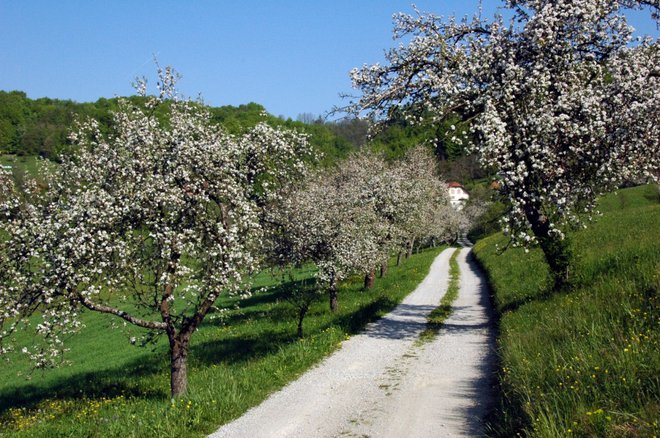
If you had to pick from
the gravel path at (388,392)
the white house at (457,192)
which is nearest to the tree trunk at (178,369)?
the gravel path at (388,392)

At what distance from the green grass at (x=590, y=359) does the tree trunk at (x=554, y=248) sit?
28.6 inches

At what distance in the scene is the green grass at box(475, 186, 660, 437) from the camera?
6531mm

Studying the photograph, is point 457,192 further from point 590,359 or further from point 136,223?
point 590,359

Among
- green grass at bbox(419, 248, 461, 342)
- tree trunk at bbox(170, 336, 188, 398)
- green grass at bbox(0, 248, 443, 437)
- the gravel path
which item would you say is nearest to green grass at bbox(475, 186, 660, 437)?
the gravel path

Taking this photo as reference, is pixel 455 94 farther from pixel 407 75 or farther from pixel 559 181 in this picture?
pixel 559 181

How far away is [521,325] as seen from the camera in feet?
44.7

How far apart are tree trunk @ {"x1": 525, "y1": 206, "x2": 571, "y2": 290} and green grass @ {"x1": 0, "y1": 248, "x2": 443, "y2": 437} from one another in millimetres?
6714

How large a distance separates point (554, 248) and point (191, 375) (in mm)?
12375

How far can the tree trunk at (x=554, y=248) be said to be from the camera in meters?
16.3

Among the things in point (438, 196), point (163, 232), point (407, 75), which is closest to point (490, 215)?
point (438, 196)

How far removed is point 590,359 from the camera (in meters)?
8.16

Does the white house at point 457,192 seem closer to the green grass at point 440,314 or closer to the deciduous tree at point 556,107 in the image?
the green grass at point 440,314

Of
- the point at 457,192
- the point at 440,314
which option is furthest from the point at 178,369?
the point at 457,192

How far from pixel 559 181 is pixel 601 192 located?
1.63m
